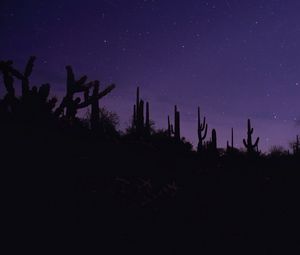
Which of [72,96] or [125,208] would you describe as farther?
[72,96]

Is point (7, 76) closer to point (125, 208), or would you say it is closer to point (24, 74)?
point (24, 74)

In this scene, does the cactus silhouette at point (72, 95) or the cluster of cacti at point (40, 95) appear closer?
the cluster of cacti at point (40, 95)

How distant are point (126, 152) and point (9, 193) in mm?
2975

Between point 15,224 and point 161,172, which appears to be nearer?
point 15,224

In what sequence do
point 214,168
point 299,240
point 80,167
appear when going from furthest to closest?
point 214,168 → point 299,240 → point 80,167

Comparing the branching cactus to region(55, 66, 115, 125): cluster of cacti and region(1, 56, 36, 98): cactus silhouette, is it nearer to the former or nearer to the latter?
region(1, 56, 36, 98): cactus silhouette

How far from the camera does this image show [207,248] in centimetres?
538

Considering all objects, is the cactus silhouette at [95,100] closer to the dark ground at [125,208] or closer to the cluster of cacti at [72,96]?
the cluster of cacti at [72,96]

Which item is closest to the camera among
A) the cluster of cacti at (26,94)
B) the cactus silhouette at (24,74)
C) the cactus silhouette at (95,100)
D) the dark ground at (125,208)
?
the dark ground at (125,208)

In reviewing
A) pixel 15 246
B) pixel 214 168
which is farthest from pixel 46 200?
pixel 214 168

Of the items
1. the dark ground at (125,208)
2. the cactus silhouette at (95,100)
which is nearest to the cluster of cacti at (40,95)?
the cactus silhouette at (95,100)

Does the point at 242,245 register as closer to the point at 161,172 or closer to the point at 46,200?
the point at 161,172

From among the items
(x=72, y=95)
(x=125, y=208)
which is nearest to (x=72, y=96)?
(x=72, y=95)

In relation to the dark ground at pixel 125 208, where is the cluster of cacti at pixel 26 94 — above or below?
above
